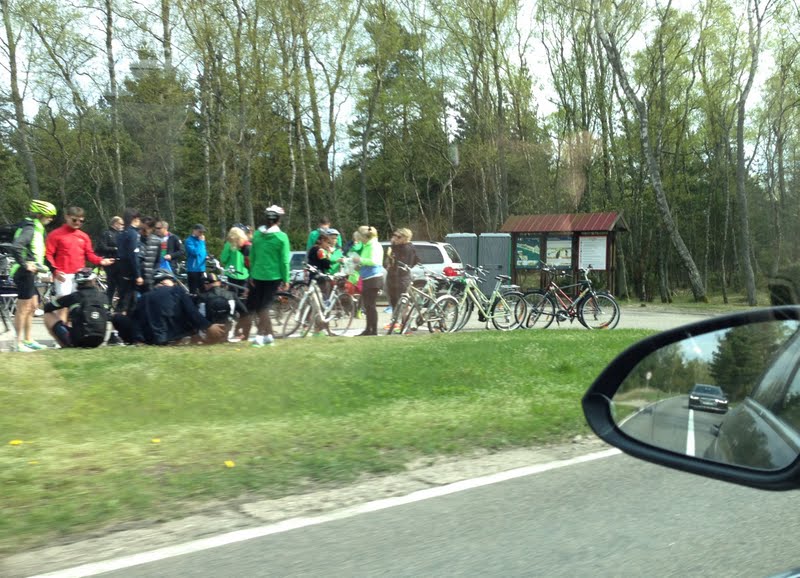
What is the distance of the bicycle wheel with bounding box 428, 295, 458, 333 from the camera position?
15.0 metres

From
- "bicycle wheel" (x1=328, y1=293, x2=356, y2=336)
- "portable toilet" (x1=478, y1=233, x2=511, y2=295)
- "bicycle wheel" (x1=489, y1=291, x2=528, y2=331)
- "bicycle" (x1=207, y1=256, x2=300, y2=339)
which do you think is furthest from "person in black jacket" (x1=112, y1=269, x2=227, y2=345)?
"portable toilet" (x1=478, y1=233, x2=511, y2=295)

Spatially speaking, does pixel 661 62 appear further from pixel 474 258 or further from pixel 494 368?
pixel 494 368

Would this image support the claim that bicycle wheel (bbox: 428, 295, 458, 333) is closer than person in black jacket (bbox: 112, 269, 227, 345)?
No

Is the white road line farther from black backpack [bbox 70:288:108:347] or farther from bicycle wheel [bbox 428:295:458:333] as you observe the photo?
bicycle wheel [bbox 428:295:458:333]

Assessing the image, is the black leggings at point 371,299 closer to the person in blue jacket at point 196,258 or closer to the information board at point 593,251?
the person in blue jacket at point 196,258

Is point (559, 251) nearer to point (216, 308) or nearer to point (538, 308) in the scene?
point (538, 308)

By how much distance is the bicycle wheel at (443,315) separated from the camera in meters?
15.0

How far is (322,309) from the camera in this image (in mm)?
13953

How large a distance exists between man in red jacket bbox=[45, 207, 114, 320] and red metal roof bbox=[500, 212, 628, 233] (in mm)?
19514

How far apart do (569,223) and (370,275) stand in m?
16.0

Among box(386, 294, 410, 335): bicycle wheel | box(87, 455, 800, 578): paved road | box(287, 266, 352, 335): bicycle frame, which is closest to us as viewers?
box(87, 455, 800, 578): paved road

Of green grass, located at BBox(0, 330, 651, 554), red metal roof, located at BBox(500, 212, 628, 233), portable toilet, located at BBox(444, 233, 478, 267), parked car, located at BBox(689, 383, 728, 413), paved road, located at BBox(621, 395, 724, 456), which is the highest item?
red metal roof, located at BBox(500, 212, 628, 233)

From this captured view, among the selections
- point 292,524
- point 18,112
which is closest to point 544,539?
point 292,524

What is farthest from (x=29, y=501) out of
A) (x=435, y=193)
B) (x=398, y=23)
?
(x=435, y=193)
